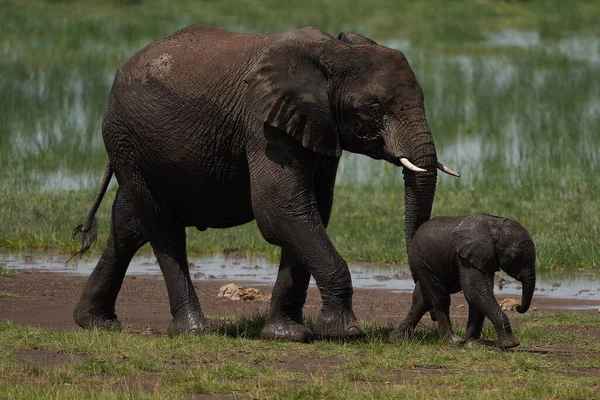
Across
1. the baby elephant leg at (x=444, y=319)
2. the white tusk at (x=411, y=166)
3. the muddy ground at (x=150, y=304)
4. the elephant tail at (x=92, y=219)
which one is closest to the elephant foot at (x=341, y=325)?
the baby elephant leg at (x=444, y=319)

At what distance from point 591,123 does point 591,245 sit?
692 cm

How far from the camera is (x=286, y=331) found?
9945 mm

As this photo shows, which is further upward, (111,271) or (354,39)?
(354,39)

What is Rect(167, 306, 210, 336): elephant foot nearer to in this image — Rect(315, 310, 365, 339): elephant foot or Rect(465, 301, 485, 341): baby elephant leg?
Rect(315, 310, 365, 339): elephant foot

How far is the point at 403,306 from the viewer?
39.6 ft

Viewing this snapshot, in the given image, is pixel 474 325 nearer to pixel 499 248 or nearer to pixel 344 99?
pixel 499 248

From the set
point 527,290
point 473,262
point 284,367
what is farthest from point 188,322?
point 527,290

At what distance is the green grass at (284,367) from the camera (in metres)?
7.80

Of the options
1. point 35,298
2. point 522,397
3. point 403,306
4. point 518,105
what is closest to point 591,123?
point 518,105

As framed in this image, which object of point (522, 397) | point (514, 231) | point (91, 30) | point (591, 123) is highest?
point (91, 30)

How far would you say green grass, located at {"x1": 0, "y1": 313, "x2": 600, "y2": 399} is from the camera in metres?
7.80

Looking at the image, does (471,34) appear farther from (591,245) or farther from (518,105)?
A: (591,245)

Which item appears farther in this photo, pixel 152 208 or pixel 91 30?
pixel 91 30

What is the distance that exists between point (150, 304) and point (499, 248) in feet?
12.8
